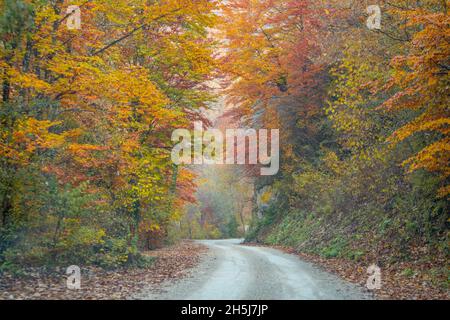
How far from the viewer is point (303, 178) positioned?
20406 millimetres

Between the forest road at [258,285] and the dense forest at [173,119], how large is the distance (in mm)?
2321

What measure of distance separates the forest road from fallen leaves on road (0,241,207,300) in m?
0.61

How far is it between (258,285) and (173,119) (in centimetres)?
709

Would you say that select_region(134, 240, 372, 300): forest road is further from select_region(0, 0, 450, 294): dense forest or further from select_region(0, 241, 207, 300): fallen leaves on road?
select_region(0, 0, 450, 294): dense forest

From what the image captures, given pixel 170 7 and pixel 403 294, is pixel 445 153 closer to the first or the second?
pixel 403 294

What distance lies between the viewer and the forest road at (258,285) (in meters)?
8.39

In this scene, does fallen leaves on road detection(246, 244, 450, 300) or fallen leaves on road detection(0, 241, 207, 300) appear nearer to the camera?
fallen leaves on road detection(0, 241, 207, 300)

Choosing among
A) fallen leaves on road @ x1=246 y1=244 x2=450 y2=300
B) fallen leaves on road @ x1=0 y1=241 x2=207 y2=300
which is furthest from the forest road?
fallen leaves on road @ x1=0 y1=241 x2=207 y2=300

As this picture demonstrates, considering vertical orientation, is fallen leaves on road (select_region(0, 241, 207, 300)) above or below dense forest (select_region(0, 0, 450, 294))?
below

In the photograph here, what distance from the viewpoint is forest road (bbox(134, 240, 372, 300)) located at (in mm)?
8391

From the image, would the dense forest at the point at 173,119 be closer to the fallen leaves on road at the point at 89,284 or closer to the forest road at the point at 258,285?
the fallen leaves on road at the point at 89,284

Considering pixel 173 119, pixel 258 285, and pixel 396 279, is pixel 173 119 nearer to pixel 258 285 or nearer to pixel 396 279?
pixel 258 285

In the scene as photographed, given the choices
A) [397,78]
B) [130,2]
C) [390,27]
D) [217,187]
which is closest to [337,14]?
[390,27]

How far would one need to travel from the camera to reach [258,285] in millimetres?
9555
